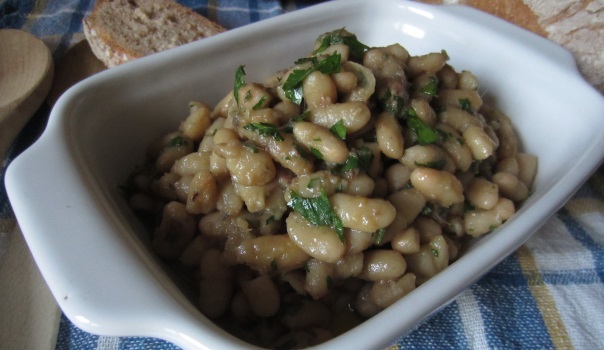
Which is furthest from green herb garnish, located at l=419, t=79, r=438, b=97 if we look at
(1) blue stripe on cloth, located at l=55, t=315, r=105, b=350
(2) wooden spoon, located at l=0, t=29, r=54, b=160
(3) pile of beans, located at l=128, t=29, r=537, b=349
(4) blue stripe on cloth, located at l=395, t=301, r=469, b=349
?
(2) wooden spoon, located at l=0, t=29, r=54, b=160

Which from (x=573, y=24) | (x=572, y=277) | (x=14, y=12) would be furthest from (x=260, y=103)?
(x=14, y=12)

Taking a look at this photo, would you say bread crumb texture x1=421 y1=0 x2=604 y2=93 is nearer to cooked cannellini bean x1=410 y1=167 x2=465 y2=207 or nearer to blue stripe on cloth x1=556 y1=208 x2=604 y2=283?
blue stripe on cloth x1=556 y1=208 x2=604 y2=283

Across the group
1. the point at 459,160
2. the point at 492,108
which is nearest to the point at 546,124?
the point at 492,108

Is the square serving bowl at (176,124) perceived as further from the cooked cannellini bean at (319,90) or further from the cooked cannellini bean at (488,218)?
the cooked cannellini bean at (319,90)

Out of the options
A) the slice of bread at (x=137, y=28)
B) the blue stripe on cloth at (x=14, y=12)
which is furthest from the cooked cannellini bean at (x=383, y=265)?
the blue stripe on cloth at (x=14, y=12)

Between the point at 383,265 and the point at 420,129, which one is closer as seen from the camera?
the point at 383,265

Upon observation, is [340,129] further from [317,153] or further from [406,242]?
[406,242]
